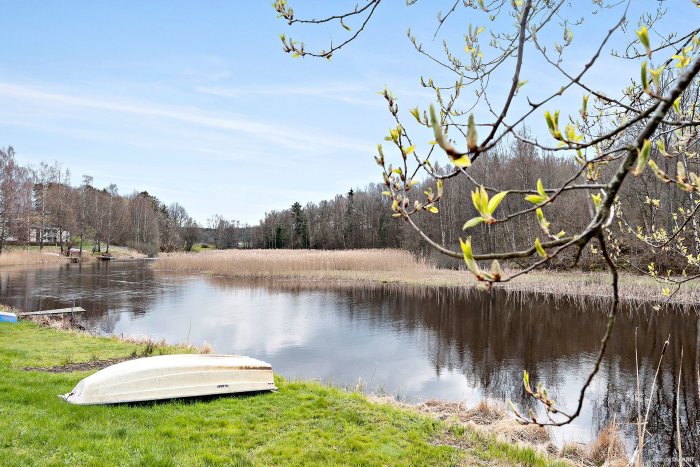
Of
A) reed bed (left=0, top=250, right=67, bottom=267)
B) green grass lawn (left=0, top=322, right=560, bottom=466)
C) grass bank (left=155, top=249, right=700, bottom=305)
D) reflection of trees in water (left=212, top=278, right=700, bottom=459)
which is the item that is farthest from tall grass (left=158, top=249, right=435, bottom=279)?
green grass lawn (left=0, top=322, right=560, bottom=466)

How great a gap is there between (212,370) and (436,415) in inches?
130

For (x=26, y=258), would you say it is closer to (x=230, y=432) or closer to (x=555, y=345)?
(x=230, y=432)

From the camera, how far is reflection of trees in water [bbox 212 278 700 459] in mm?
7445

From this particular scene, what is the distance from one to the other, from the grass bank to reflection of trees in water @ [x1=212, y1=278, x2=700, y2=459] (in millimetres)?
1816

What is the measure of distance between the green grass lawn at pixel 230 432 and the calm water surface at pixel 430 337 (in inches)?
79.3

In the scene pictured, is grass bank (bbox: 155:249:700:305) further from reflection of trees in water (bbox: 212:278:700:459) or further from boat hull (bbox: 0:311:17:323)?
boat hull (bbox: 0:311:17:323)

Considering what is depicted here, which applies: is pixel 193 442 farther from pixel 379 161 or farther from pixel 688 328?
pixel 688 328

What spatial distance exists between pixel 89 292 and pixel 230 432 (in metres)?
17.6

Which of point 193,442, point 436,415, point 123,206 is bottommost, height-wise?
point 436,415

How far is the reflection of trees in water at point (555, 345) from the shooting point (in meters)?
7.45

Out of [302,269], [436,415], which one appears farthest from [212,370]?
[302,269]

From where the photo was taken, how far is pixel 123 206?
53.6 meters

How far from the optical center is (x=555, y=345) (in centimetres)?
1123

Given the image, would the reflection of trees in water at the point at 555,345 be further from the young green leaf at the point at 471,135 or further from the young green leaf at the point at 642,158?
the young green leaf at the point at 471,135
